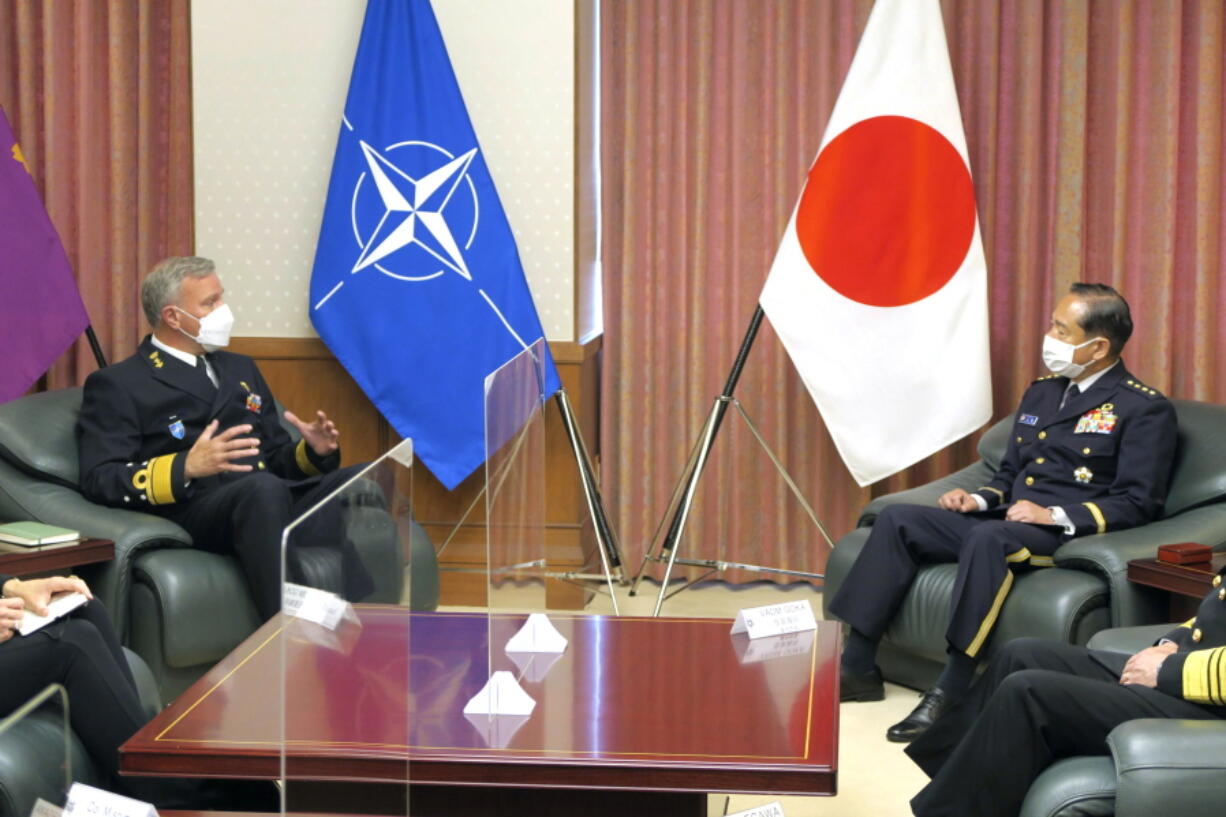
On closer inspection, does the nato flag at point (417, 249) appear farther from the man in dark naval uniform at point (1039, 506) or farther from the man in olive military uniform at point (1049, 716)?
the man in olive military uniform at point (1049, 716)

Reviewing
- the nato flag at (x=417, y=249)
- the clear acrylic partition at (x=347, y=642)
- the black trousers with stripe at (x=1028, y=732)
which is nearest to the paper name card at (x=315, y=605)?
the clear acrylic partition at (x=347, y=642)

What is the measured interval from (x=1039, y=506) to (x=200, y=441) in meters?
2.14

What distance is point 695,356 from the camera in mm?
4676

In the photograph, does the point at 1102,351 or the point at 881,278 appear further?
the point at 881,278

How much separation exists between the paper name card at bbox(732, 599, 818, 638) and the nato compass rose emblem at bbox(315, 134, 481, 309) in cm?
194

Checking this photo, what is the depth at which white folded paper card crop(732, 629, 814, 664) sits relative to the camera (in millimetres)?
2555

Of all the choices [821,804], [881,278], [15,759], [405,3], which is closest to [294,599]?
[15,759]

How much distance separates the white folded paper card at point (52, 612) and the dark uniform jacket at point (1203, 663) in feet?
6.11

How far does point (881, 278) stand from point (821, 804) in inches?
72.2

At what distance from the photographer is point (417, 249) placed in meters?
4.34

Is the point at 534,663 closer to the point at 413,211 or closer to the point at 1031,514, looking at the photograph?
the point at 1031,514

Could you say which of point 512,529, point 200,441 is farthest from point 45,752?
point 200,441

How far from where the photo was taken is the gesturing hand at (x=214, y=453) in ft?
11.1

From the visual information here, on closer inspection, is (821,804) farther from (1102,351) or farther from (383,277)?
(383,277)
